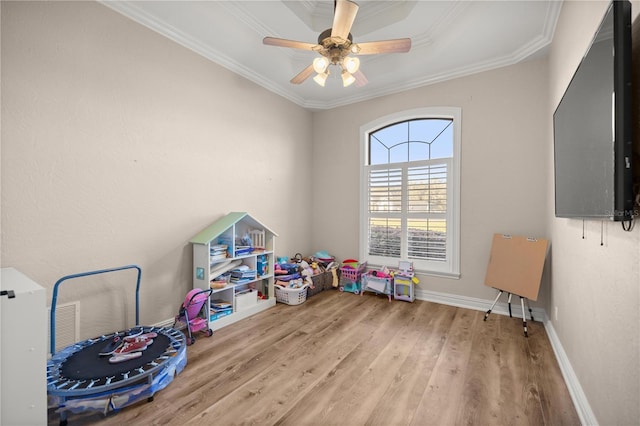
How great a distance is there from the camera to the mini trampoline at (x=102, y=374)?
5.09ft

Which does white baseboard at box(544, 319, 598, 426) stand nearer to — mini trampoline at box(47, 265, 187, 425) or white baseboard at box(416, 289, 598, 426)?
white baseboard at box(416, 289, 598, 426)

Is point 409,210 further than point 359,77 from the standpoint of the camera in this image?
Yes

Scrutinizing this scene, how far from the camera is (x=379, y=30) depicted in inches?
114

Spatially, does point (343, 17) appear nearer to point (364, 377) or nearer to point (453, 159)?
point (453, 159)

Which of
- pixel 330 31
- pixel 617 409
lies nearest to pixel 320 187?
pixel 330 31

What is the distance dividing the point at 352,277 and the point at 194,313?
2199mm

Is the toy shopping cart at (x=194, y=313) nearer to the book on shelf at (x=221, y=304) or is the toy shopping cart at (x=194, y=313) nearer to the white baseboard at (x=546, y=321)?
the book on shelf at (x=221, y=304)

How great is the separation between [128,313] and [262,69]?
312 centimetres

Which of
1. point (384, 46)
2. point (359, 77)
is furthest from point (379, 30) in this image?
point (384, 46)

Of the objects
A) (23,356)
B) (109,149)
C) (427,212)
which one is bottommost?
(23,356)

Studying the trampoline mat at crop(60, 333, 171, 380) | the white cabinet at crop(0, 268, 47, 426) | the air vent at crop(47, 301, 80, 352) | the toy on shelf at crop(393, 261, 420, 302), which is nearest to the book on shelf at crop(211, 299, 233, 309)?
the trampoline mat at crop(60, 333, 171, 380)

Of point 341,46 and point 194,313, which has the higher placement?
point 341,46

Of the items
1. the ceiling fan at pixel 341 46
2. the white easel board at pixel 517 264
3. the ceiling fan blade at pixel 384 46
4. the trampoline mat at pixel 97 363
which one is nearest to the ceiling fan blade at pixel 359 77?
the ceiling fan at pixel 341 46

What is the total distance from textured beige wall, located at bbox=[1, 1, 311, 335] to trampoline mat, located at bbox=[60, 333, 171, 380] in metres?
0.41
